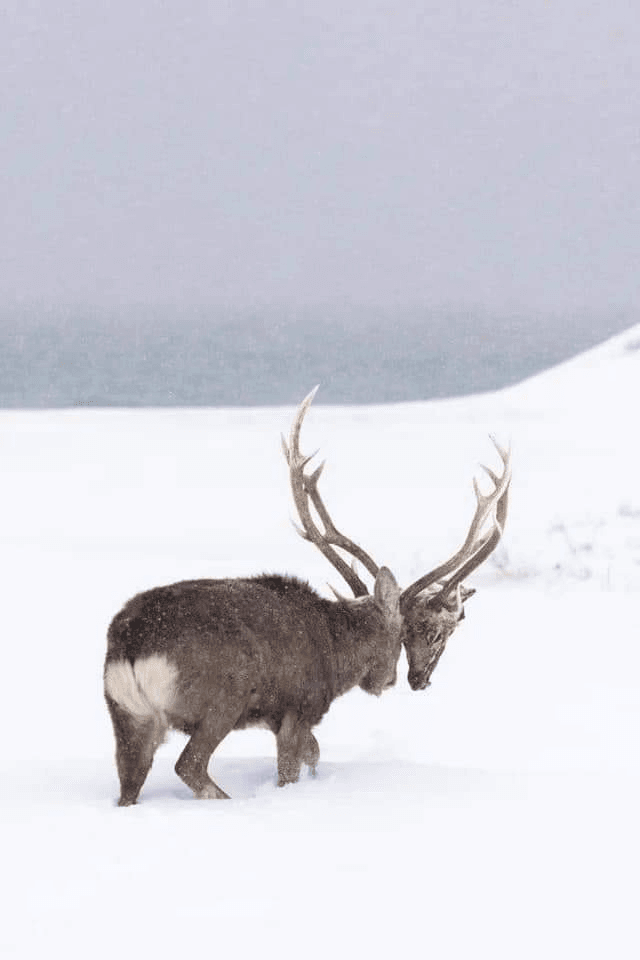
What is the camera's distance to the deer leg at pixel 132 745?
17.4ft

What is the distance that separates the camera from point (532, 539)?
40.9 feet

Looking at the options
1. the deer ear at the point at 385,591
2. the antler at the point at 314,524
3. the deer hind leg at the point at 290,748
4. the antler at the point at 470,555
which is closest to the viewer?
the deer hind leg at the point at 290,748

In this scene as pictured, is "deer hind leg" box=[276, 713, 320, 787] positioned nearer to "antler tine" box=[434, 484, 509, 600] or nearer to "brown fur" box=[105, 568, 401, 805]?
"brown fur" box=[105, 568, 401, 805]

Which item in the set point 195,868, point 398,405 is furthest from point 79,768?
point 398,405

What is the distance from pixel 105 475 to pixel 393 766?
11.2 metres

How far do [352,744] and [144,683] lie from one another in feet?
7.32

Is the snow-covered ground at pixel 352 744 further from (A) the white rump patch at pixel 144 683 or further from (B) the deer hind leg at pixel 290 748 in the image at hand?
(A) the white rump patch at pixel 144 683

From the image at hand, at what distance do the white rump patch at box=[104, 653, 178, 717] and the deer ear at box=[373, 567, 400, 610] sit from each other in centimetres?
126

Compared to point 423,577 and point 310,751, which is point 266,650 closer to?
point 310,751

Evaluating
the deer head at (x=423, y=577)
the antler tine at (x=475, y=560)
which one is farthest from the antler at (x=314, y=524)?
the antler tine at (x=475, y=560)

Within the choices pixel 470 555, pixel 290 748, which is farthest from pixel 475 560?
pixel 290 748

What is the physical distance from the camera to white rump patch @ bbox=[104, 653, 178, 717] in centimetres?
517

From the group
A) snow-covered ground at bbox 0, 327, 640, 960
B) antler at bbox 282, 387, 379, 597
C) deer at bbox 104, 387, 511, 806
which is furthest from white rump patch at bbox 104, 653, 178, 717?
antler at bbox 282, 387, 379, 597

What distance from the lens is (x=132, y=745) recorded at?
534 cm
